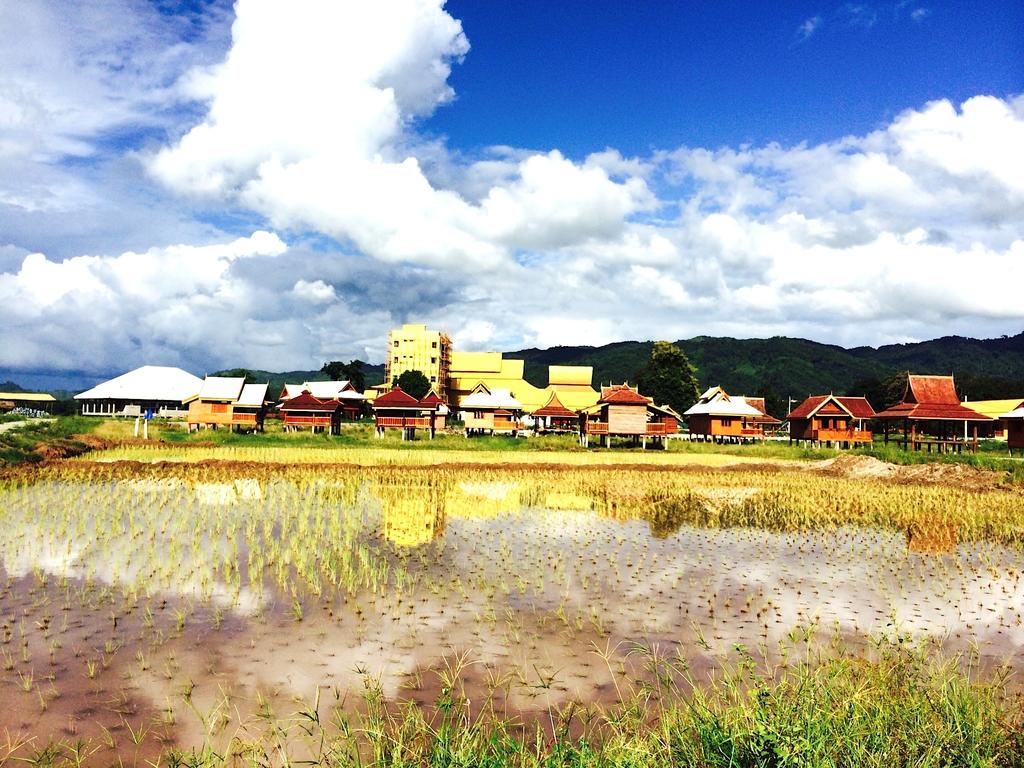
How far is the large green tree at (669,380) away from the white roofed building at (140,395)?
48.1 metres

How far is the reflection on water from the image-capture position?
7.52m

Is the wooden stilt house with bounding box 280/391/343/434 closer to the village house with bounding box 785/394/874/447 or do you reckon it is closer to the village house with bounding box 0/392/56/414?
the village house with bounding box 785/394/874/447

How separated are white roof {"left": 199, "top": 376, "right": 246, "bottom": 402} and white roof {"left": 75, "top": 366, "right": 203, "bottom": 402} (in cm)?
1266

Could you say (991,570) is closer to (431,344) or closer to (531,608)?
(531,608)

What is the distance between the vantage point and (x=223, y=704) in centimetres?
665

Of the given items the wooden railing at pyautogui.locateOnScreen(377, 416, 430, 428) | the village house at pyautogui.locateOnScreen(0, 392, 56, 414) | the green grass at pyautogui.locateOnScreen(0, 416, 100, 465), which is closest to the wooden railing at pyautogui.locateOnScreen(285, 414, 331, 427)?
the wooden railing at pyautogui.locateOnScreen(377, 416, 430, 428)

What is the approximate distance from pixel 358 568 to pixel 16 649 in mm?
5178

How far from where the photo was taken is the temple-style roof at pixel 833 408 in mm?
48938

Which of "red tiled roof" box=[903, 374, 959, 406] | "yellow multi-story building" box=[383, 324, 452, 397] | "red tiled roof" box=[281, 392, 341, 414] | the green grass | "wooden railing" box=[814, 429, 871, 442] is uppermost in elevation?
"yellow multi-story building" box=[383, 324, 452, 397]

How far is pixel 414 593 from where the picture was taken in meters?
10.6

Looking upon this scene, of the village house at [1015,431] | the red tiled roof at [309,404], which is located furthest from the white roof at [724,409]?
the red tiled roof at [309,404]

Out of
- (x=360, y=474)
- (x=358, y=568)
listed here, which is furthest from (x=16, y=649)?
(x=360, y=474)

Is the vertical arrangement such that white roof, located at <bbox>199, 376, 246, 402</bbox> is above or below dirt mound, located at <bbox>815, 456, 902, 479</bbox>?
above

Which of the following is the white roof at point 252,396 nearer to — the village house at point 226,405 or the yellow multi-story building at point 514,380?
the village house at point 226,405
